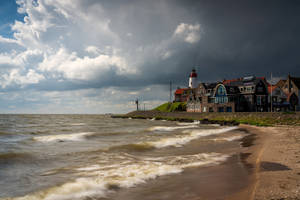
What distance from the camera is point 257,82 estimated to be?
60.7 m

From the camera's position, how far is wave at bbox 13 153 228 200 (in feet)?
25.6

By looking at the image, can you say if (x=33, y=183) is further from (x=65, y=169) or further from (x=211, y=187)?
(x=211, y=187)

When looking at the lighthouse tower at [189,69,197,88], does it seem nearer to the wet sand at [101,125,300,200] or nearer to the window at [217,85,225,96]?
the window at [217,85,225,96]

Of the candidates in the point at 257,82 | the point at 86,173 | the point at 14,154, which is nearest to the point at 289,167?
the point at 86,173

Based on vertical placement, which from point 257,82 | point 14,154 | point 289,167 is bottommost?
point 14,154

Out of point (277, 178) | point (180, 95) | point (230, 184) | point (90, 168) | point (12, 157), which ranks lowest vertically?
point (12, 157)

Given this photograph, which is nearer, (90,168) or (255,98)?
(90,168)

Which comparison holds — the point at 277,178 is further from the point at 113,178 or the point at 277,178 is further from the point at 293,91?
the point at 293,91

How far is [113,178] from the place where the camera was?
9.55 metres

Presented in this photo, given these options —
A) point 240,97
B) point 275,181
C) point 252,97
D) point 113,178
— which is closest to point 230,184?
point 275,181

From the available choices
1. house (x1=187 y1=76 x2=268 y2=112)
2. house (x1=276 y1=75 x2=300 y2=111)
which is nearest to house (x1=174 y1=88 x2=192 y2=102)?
house (x1=187 y1=76 x2=268 y2=112)

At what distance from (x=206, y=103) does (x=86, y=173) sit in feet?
209

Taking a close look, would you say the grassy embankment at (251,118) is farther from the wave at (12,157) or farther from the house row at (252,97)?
the wave at (12,157)

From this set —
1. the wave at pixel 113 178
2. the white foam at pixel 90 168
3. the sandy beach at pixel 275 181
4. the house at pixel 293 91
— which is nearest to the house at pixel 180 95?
the house at pixel 293 91
